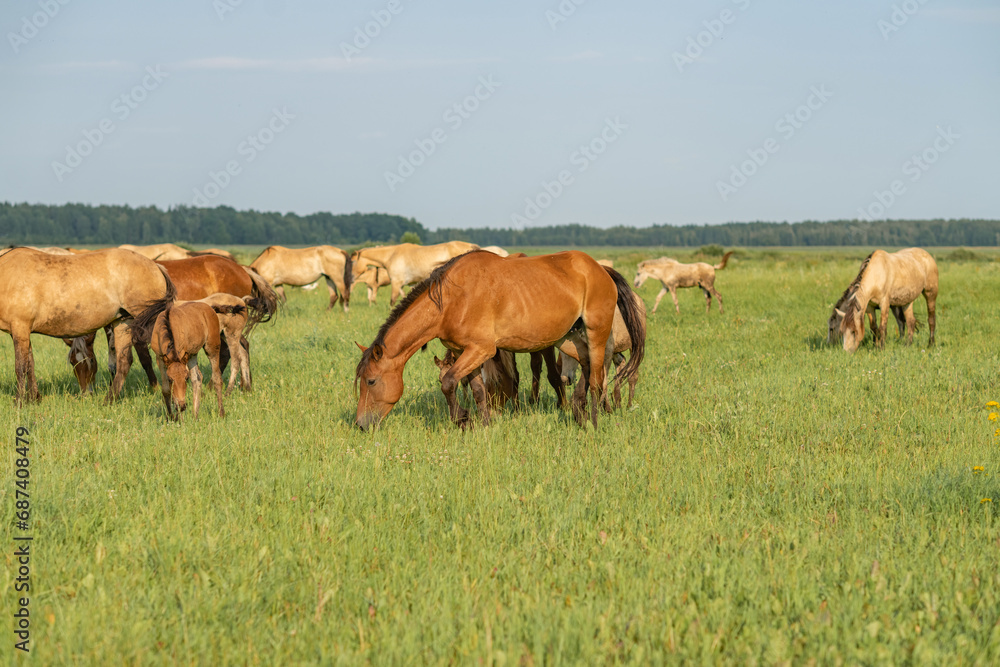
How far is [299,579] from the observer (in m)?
3.86

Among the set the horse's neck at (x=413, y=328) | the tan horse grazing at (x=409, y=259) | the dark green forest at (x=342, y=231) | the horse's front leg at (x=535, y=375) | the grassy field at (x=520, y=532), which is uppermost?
the dark green forest at (x=342, y=231)

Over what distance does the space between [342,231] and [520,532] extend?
152196 millimetres

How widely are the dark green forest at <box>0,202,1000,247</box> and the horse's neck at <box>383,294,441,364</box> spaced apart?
73814 mm

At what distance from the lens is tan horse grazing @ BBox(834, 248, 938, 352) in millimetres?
12492

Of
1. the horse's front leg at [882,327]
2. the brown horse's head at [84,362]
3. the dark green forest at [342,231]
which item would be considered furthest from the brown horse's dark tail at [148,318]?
the dark green forest at [342,231]

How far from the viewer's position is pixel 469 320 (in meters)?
6.81

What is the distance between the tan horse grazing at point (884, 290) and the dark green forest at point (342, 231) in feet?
225

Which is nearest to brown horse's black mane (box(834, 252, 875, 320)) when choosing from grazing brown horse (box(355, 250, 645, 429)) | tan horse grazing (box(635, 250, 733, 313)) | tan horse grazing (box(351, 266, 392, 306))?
tan horse grazing (box(635, 250, 733, 313))

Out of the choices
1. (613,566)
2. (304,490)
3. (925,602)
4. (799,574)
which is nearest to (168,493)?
(304,490)

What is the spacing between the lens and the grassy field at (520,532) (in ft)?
10.6

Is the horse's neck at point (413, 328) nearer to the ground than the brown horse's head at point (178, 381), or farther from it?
farther from it

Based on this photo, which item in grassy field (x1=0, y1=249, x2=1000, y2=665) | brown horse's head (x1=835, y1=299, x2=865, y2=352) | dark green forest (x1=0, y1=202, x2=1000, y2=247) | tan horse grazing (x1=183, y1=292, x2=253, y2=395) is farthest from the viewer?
dark green forest (x1=0, y1=202, x2=1000, y2=247)

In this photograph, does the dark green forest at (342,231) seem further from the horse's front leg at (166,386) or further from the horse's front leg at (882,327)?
the horse's front leg at (166,386)

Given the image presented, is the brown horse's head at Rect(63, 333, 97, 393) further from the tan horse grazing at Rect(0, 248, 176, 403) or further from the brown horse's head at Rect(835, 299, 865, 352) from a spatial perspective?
the brown horse's head at Rect(835, 299, 865, 352)
